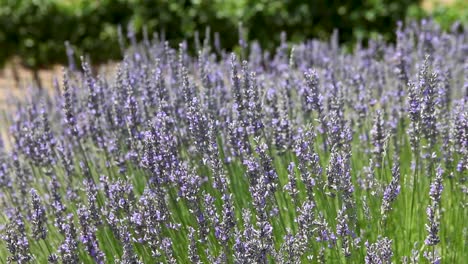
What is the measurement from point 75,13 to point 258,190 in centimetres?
739

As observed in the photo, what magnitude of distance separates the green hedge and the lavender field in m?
3.61

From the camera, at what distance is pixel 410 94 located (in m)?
2.96

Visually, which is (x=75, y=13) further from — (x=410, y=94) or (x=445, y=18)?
(x=410, y=94)

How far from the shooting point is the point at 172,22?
29.3 feet

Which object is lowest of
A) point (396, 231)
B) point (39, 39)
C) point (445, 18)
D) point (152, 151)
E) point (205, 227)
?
point (396, 231)

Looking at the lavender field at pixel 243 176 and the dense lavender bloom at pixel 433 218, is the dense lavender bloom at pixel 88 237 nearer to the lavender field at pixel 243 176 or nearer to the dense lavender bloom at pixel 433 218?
the lavender field at pixel 243 176

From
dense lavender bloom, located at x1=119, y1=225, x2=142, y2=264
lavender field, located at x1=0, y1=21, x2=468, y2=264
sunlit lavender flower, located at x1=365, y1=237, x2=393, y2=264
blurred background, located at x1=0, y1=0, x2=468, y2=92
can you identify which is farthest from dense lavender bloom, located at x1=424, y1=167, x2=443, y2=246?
blurred background, located at x1=0, y1=0, x2=468, y2=92

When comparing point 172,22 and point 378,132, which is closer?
point 378,132

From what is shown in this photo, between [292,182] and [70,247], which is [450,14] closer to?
[292,182]

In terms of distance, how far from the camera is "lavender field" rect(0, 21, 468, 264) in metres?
2.74

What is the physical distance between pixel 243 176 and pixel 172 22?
5667 mm

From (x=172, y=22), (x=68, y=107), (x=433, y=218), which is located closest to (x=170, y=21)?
(x=172, y=22)

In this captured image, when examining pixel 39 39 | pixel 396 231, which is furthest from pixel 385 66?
pixel 39 39

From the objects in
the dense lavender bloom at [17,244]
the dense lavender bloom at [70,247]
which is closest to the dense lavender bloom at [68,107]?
the dense lavender bloom at [17,244]
